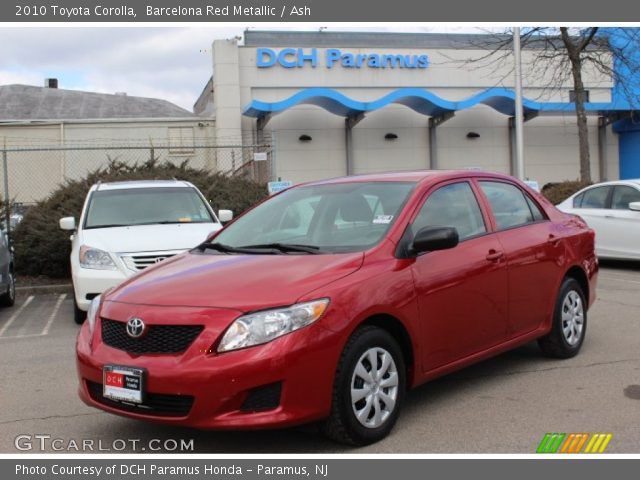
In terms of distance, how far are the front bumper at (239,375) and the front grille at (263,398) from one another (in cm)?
1

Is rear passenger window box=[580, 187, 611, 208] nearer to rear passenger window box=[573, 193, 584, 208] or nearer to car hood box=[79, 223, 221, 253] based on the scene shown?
rear passenger window box=[573, 193, 584, 208]

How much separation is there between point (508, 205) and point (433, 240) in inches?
61.4

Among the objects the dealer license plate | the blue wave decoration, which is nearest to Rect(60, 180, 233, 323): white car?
the dealer license plate

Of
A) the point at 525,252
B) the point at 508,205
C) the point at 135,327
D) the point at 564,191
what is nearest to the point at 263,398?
the point at 135,327

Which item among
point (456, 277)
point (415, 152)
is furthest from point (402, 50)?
point (456, 277)

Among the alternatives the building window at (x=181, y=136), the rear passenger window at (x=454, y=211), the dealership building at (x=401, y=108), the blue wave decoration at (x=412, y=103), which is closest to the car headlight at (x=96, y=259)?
the rear passenger window at (x=454, y=211)

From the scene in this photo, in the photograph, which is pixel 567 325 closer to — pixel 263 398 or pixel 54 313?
pixel 263 398

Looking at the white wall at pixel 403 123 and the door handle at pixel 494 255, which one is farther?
the white wall at pixel 403 123

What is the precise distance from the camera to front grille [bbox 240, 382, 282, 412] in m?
3.94

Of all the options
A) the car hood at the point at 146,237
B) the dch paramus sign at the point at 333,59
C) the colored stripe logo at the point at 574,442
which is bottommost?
the colored stripe logo at the point at 574,442

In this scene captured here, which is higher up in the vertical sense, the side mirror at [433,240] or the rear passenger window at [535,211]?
the rear passenger window at [535,211]

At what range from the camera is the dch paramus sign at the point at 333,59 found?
25.4 metres

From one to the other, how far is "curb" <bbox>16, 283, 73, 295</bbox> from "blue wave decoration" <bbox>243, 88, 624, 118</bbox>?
1243 centimetres

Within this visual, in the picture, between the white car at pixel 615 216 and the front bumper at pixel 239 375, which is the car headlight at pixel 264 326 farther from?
the white car at pixel 615 216
